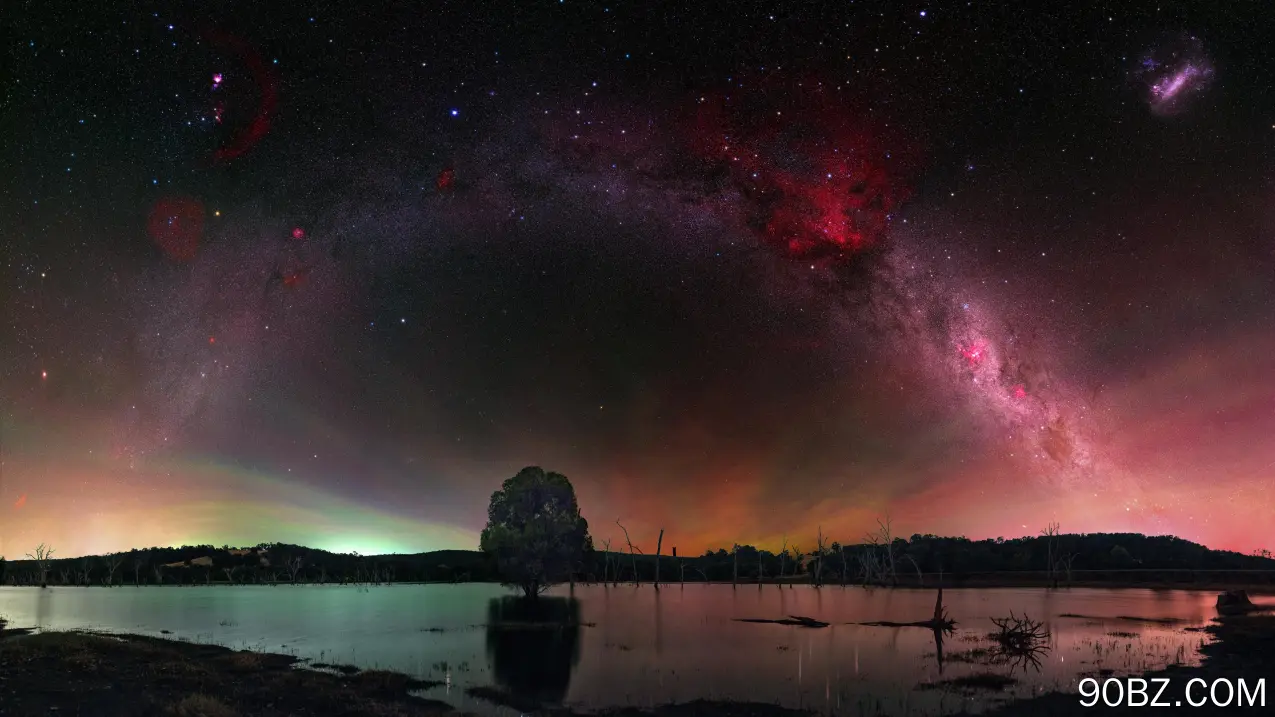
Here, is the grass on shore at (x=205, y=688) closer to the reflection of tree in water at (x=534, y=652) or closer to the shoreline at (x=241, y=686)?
the shoreline at (x=241, y=686)

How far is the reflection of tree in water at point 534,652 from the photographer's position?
33812 mm

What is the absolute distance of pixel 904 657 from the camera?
44844 mm

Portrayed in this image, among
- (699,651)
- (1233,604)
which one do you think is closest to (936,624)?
(699,651)

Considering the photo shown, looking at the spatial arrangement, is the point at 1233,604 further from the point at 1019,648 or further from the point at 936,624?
the point at 1019,648

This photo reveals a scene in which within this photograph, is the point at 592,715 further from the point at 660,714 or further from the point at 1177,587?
the point at 1177,587

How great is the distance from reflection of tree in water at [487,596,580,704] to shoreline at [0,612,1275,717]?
3.40 m

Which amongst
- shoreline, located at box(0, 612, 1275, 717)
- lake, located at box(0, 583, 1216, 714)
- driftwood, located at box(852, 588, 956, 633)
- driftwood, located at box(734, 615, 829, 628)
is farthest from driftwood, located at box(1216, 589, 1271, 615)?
driftwood, located at box(734, 615, 829, 628)

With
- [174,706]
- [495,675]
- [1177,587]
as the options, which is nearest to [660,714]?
[495,675]

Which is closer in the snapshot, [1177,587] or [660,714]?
[660,714]

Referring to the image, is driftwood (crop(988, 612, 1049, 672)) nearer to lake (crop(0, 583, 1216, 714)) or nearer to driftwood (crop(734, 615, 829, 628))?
lake (crop(0, 583, 1216, 714))

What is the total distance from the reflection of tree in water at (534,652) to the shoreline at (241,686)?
340 centimetres

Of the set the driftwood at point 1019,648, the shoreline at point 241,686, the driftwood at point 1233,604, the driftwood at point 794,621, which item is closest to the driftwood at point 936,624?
the driftwood at point 794,621

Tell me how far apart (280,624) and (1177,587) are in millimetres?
171835

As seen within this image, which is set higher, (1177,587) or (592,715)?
(592,715)
